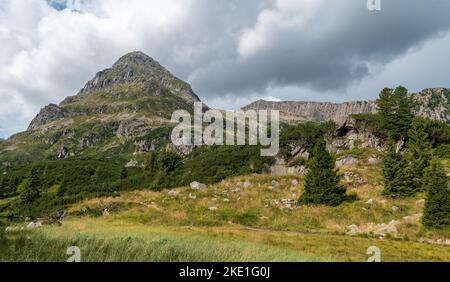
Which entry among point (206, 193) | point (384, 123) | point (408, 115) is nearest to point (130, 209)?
point (206, 193)

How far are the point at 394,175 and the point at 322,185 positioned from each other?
7910 mm

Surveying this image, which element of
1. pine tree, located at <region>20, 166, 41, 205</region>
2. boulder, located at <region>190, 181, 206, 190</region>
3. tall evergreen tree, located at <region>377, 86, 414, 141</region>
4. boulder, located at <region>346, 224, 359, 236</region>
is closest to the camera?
boulder, located at <region>346, 224, 359, 236</region>

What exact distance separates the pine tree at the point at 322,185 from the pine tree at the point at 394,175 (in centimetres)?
459

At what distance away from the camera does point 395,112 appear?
63438 mm

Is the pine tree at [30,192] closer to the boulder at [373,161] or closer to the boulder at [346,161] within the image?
the boulder at [346,161]

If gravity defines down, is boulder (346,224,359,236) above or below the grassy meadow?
below

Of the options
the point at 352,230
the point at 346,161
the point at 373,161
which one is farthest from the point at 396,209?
the point at 346,161

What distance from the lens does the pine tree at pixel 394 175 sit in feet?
112

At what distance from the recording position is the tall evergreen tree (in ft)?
197

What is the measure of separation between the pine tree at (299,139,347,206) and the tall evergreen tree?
28.2 meters

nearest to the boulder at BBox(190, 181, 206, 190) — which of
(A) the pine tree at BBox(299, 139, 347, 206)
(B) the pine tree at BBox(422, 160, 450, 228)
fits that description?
(A) the pine tree at BBox(299, 139, 347, 206)

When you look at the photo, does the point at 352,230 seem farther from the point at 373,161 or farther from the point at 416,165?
the point at 373,161

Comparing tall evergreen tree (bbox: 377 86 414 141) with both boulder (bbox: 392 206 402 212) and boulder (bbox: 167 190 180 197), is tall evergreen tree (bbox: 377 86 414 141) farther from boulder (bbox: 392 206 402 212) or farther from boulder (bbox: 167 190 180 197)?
boulder (bbox: 167 190 180 197)
